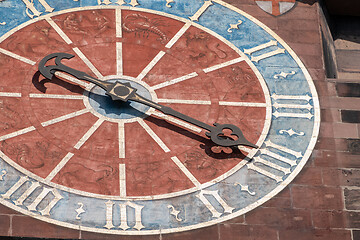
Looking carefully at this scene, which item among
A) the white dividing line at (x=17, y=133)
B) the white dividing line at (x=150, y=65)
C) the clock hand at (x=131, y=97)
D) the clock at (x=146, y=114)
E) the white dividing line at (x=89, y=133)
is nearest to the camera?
the clock at (x=146, y=114)

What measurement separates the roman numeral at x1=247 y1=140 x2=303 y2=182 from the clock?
0.08ft

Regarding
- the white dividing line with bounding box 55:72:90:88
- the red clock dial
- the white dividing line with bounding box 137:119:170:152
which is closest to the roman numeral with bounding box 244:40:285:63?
the red clock dial

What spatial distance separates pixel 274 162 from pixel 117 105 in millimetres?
3180

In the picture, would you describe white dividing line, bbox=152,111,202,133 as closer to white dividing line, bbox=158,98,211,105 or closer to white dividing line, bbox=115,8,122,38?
white dividing line, bbox=158,98,211,105

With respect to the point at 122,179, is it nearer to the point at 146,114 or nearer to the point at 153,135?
the point at 153,135

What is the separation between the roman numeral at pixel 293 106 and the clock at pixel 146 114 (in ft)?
0.08

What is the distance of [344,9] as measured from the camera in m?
26.3

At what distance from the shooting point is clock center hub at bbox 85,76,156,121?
23016 millimetres

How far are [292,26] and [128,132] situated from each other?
15.1 feet

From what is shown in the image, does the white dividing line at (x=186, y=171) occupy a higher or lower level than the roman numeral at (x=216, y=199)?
higher

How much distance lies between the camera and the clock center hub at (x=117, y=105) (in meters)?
23.0

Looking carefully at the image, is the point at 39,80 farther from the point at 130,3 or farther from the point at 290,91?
the point at 290,91

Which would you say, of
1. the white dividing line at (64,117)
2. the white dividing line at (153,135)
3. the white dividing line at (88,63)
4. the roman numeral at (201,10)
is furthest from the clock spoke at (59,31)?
the roman numeral at (201,10)

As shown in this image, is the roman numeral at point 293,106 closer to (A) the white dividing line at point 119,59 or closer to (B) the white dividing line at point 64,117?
(A) the white dividing line at point 119,59
